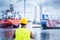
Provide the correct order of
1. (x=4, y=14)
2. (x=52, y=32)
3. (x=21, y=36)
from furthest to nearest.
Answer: (x=52, y=32) → (x=4, y=14) → (x=21, y=36)

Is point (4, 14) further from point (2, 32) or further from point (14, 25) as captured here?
point (2, 32)

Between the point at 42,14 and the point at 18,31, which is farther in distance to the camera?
the point at 42,14

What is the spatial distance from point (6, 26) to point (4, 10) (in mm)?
614

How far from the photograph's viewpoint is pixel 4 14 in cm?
777

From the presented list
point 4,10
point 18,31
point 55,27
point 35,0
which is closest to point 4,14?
point 4,10

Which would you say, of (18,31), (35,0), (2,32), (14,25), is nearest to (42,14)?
(35,0)

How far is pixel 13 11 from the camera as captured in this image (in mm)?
7906

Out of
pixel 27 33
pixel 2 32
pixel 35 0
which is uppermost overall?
pixel 35 0

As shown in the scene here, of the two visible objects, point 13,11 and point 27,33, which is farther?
point 13,11

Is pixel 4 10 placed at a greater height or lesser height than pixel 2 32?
greater

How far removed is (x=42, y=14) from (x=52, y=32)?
128cm

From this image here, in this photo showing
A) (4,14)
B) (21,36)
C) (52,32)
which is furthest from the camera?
(52,32)

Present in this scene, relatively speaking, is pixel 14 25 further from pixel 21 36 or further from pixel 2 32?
pixel 21 36

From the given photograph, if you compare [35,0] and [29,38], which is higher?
[35,0]
